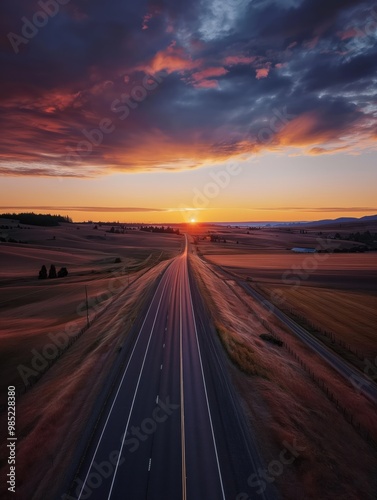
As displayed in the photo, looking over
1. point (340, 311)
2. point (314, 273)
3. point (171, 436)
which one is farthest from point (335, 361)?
point (314, 273)

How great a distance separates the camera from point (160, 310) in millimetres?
46156

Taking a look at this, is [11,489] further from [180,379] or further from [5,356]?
[5,356]

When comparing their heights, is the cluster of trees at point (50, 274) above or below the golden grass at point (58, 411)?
above

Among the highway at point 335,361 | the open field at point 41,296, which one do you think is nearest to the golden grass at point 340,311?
the highway at point 335,361

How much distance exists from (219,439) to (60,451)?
965cm

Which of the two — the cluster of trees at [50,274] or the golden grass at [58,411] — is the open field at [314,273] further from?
the golden grass at [58,411]

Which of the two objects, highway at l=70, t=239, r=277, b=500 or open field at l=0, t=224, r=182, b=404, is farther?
open field at l=0, t=224, r=182, b=404

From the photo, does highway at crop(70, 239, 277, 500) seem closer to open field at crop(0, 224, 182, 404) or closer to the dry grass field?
the dry grass field

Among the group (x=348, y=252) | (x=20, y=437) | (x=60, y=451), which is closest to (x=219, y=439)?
(x=60, y=451)

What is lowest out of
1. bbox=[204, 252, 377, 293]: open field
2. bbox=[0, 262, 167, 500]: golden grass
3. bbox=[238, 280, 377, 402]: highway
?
bbox=[238, 280, 377, 402]: highway

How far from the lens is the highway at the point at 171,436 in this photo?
16641 mm

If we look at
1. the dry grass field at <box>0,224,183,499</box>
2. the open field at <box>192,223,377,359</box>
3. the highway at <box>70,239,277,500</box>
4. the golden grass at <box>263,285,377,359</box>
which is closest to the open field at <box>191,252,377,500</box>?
the highway at <box>70,239,277,500</box>

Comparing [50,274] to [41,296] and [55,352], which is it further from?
[55,352]

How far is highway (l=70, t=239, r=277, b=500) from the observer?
16.6 metres
